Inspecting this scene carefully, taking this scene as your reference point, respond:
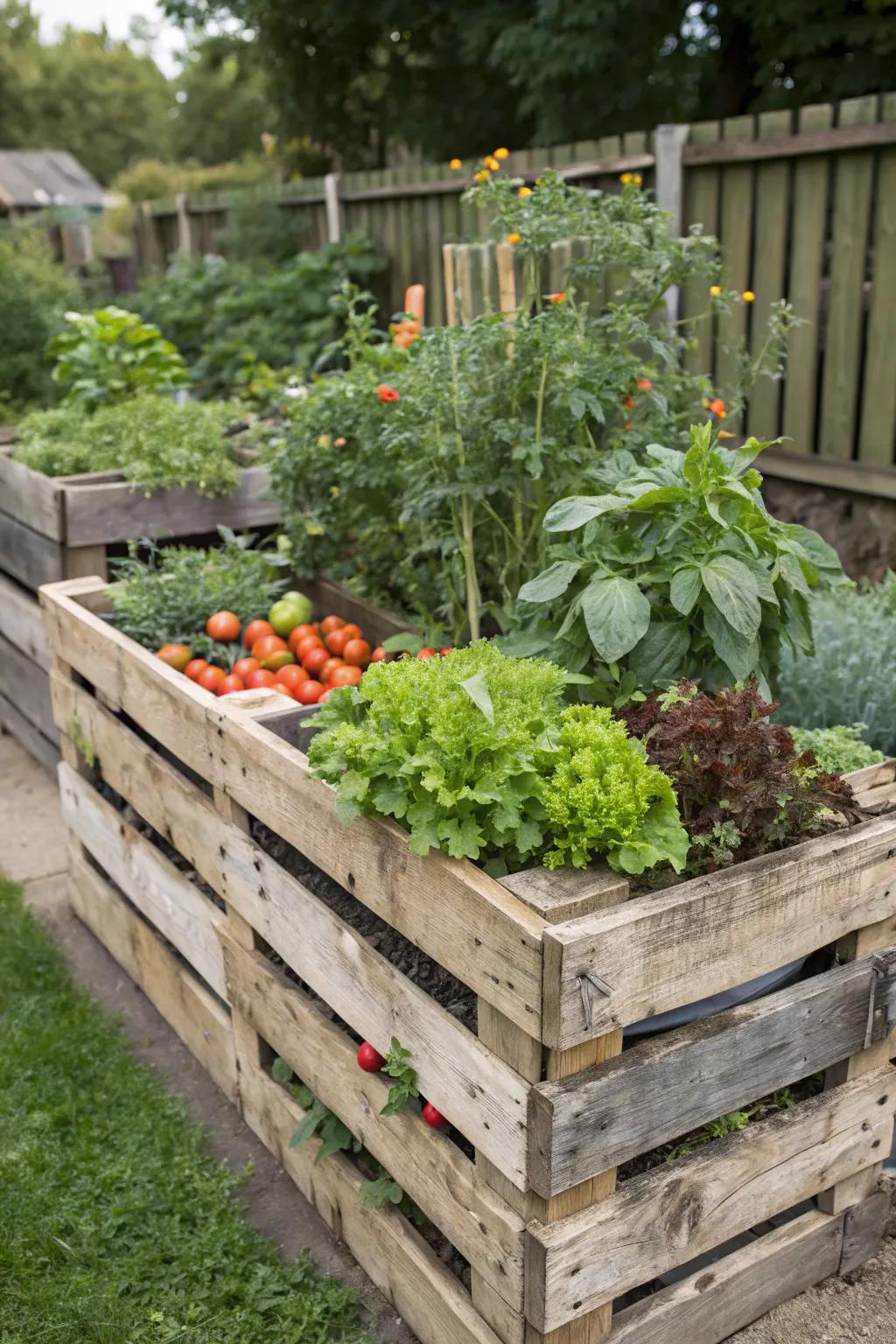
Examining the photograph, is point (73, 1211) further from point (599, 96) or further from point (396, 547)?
point (599, 96)

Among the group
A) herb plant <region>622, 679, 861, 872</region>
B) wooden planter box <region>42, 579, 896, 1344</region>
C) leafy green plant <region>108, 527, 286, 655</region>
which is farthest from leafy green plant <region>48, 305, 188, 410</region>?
herb plant <region>622, 679, 861, 872</region>

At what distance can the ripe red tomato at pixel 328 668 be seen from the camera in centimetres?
343

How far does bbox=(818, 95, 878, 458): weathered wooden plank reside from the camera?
16.5 feet

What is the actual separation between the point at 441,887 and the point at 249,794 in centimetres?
84

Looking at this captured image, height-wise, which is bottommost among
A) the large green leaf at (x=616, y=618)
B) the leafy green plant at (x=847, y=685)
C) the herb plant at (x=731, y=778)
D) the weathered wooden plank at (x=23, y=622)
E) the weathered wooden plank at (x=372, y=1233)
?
the weathered wooden plank at (x=372, y=1233)

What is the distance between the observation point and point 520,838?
→ 200cm

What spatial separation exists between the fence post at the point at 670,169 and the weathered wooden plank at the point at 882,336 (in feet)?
3.16

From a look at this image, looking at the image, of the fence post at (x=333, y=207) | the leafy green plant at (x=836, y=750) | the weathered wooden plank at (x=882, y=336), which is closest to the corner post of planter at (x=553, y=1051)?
the leafy green plant at (x=836, y=750)

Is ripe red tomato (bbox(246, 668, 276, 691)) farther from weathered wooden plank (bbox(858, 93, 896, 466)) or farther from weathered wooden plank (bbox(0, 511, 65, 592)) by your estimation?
weathered wooden plank (bbox(858, 93, 896, 466))

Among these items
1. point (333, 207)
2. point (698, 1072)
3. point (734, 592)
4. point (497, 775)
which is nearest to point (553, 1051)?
point (698, 1072)

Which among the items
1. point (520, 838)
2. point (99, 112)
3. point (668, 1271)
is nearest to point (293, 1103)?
point (668, 1271)

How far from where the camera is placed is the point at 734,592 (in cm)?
227

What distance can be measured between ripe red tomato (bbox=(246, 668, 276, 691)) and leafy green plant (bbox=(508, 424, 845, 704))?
975 millimetres

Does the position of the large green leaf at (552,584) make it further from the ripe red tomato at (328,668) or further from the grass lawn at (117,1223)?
the grass lawn at (117,1223)
